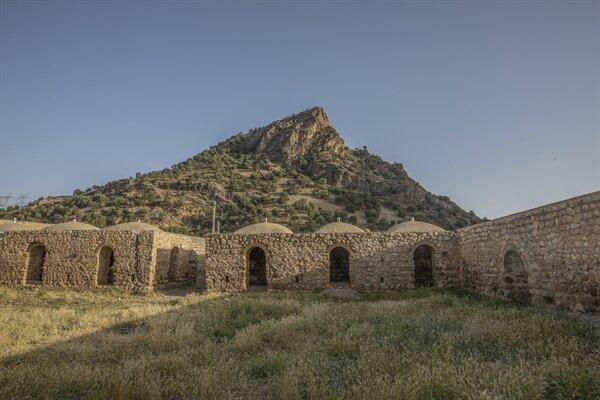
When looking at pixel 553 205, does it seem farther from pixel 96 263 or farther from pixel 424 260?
pixel 96 263

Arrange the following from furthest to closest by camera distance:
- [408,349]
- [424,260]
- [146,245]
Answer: [424,260] → [146,245] → [408,349]

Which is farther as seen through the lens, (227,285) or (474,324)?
(227,285)

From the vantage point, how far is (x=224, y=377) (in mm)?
4941

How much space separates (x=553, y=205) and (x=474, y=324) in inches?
150

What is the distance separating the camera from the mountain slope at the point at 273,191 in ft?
125

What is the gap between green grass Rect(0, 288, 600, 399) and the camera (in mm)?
4324

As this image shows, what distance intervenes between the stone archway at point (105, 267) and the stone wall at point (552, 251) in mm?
16896

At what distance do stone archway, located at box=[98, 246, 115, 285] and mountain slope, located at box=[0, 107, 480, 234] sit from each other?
1426 cm

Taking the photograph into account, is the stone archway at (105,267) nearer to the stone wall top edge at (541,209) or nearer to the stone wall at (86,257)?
the stone wall at (86,257)

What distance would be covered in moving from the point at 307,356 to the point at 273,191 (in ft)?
132

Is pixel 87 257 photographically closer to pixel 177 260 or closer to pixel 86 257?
pixel 86 257

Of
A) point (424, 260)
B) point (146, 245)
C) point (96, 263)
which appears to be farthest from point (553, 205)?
point (96, 263)

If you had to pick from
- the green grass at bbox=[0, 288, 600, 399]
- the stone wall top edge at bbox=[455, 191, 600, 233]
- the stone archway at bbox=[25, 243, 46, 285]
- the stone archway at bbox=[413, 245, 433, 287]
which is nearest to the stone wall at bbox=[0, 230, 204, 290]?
the stone archway at bbox=[25, 243, 46, 285]

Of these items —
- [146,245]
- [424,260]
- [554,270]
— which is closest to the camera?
[554,270]
